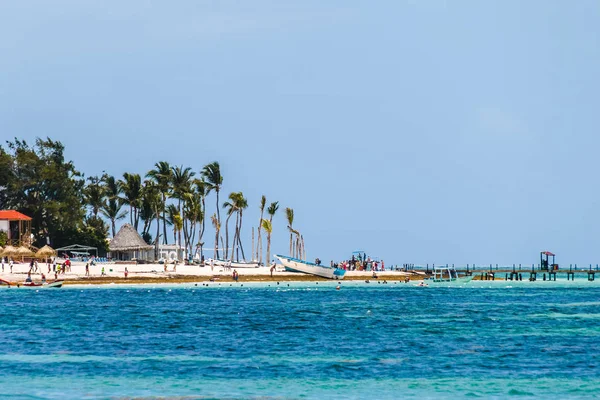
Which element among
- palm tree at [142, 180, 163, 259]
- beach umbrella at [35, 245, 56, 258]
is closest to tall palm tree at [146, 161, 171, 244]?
palm tree at [142, 180, 163, 259]

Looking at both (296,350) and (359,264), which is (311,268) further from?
(296,350)

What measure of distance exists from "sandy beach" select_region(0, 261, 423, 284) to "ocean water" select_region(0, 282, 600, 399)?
2865 cm

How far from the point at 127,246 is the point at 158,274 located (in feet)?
97.7

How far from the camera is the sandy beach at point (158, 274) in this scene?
10125cm

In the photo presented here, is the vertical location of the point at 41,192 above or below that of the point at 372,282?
above

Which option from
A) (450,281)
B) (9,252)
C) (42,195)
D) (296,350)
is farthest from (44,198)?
(296,350)

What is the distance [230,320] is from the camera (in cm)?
5638

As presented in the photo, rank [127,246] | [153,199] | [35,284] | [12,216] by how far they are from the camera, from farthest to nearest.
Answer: [153,199]
[127,246]
[12,216]
[35,284]

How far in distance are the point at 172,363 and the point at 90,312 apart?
95.1 feet

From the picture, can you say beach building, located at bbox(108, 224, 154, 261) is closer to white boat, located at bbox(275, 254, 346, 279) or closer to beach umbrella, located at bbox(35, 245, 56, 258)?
white boat, located at bbox(275, 254, 346, 279)

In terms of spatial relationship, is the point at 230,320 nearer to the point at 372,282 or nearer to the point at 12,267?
the point at 12,267

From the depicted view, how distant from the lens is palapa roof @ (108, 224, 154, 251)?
452 feet

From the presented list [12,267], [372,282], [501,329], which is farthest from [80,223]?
[501,329]

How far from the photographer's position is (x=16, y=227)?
403 feet
